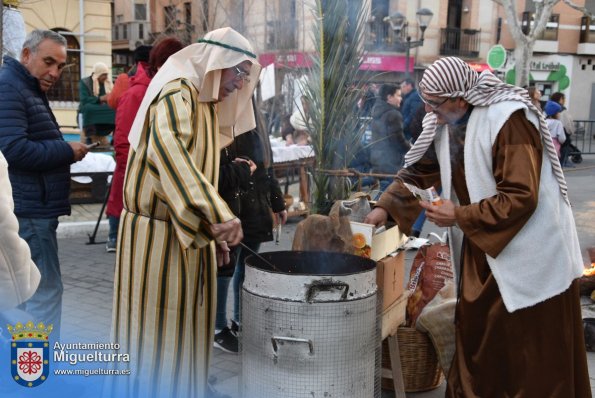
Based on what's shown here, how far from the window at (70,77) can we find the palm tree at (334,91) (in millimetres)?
16186

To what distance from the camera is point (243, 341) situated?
2.88 m

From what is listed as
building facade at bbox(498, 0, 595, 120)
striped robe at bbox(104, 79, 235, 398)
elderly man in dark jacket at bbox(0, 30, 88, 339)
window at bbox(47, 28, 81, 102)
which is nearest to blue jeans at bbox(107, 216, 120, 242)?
elderly man in dark jacket at bbox(0, 30, 88, 339)

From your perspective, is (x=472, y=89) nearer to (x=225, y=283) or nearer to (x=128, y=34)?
(x=225, y=283)

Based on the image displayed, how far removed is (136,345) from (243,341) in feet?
1.54

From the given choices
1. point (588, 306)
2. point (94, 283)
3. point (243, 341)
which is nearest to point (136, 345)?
point (243, 341)

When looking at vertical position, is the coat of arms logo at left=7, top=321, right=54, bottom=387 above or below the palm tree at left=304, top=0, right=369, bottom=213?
below

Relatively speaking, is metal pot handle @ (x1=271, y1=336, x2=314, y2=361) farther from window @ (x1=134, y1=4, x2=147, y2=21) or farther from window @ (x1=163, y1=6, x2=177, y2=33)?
window @ (x1=134, y1=4, x2=147, y2=21)

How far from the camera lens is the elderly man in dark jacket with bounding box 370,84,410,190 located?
779cm

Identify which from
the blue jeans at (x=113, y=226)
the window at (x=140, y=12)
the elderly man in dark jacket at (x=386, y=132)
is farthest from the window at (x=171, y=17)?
the window at (x=140, y=12)

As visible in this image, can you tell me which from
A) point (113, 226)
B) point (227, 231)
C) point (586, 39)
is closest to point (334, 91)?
point (227, 231)

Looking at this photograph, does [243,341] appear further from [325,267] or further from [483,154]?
[483,154]

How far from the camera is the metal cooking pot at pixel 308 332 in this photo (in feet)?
8.66

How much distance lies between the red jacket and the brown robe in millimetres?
2894

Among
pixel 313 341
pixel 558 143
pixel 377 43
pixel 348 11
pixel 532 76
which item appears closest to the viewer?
pixel 313 341
